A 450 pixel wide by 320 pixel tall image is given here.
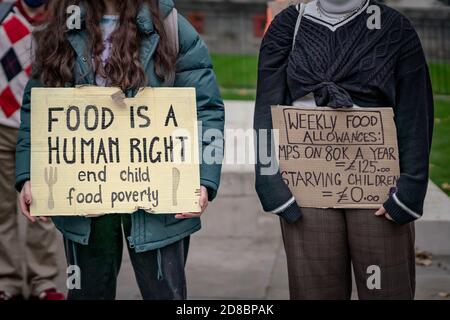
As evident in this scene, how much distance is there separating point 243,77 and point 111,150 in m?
9.58

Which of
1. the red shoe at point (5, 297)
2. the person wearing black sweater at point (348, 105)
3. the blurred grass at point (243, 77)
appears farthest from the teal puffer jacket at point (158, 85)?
the blurred grass at point (243, 77)

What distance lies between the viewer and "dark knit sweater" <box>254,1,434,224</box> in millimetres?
4090

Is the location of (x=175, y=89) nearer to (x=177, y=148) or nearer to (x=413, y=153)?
(x=177, y=148)

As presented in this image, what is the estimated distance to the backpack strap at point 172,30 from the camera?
4.20 meters

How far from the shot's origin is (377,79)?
13.4 ft

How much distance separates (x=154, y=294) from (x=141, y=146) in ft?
2.06

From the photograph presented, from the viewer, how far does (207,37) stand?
18.3 metres

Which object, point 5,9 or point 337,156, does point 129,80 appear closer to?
point 337,156

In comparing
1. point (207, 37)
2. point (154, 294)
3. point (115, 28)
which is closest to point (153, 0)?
point (115, 28)

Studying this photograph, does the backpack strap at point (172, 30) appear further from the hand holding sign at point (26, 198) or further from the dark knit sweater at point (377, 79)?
the hand holding sign at point (26, 198)

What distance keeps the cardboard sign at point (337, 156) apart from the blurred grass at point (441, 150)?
2.62 m

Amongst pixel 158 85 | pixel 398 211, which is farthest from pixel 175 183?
pixel 398 211

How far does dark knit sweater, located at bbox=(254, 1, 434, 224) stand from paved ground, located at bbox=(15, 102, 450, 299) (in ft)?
7.14
